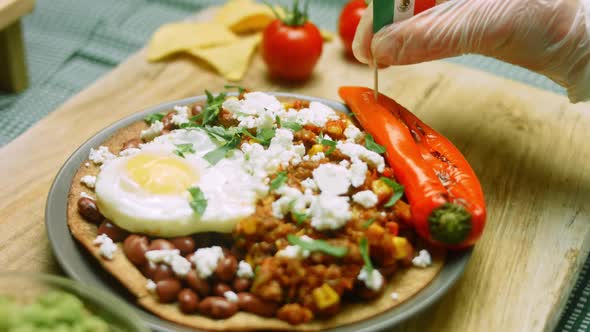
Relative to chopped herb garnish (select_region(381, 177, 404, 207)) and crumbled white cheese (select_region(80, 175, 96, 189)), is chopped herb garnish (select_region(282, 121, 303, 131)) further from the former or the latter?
crumbled white cheese (select_region(80, 175, 96, 189))

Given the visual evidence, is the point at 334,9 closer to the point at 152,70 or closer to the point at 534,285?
the point at 152,70

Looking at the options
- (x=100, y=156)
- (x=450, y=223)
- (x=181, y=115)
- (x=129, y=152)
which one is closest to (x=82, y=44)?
(x=181, y=115)

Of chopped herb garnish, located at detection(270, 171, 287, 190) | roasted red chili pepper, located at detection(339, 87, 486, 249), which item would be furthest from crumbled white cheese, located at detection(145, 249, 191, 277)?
roasted red chili pepper, located at detection(339, 87, 486, 249)

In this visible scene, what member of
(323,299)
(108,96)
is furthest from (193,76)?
(323,299)

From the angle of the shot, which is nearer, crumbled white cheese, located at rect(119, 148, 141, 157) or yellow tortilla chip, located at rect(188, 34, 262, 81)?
crumbled white cheese, located at rect(119, 148, 141, 157)

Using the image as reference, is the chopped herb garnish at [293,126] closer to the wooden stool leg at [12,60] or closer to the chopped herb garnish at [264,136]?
the chopped herb garnish at [264,136]

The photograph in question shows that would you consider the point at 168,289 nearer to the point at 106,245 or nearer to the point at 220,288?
the point at 220,288

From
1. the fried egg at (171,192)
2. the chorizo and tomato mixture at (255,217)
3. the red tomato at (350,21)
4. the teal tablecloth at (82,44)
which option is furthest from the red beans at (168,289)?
the red tomato at (350,21)
